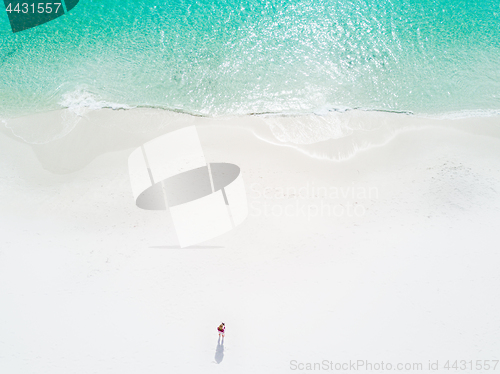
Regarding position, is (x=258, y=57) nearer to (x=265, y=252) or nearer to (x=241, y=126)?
(x=241, y=126)

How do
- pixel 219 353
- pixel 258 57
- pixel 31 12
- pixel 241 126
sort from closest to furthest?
pixel 219 353
pixel 241 126
pixel 258 57
pixel 31 12

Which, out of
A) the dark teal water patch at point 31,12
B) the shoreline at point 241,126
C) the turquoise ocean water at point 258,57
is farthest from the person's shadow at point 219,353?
the dark teal water patch at point 31,12

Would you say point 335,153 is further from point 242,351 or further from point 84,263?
point 84,263

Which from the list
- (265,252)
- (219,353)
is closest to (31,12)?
(265,252)

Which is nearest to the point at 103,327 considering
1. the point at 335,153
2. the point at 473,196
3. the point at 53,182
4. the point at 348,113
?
the point at 53,182

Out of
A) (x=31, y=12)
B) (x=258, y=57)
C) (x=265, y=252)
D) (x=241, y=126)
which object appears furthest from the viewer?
(x=31, y=12)

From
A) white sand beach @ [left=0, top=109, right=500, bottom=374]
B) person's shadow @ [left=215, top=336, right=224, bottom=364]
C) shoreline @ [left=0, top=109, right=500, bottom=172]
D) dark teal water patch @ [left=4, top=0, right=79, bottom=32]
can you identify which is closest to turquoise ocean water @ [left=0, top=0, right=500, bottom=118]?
dark teal water patch @ [left=4, top=0, right=79, bottom=32]

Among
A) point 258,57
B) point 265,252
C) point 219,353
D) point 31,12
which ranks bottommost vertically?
point 219,353
